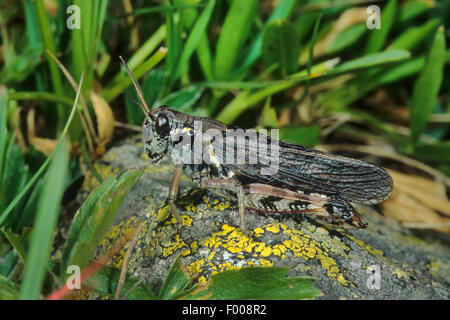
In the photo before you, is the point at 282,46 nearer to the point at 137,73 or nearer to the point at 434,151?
the point at 137,73

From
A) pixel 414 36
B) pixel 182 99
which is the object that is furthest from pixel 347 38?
pixel 182 99

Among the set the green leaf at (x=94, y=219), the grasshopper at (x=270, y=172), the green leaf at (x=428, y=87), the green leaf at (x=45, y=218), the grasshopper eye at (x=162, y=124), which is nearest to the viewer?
the green leaf at (x=45, y=218)

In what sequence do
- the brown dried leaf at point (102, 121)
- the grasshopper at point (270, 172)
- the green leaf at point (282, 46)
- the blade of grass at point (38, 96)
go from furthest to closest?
the green leaf at point (282, 46) < the brown dried leaf at point (102, 121) < the blade of grass at point (38, 96) < the grasshopper at point (270, 172)

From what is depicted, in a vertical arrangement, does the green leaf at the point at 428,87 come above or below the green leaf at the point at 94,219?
above

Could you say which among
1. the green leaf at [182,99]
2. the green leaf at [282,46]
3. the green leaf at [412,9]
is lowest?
the green leaf at [182,99]

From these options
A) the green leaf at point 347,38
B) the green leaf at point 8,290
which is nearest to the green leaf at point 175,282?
the green leaf at point 8,290

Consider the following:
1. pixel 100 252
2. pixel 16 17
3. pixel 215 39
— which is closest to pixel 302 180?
pixel 100 252

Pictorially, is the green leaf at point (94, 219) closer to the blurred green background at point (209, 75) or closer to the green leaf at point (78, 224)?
the green leaf at point (78, 224)

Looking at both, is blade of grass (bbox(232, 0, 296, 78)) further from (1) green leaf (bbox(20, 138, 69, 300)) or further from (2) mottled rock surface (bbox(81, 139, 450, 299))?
(1) green leaf (bbox(20, 138, 69, 300))
